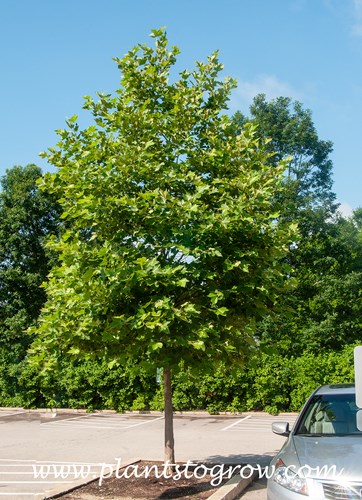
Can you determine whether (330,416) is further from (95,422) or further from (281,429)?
(95,422)

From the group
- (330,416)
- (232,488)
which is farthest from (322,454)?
(232,488)

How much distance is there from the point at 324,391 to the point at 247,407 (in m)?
13.9

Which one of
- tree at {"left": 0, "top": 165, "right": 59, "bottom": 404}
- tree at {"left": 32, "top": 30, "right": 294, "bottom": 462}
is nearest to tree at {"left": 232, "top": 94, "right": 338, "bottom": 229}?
tree at {"left": 0, "top": 165, "right": 59, "bottom": 404}

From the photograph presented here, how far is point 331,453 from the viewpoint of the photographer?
6.02 metres

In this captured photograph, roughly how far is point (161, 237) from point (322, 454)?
3.67 meters

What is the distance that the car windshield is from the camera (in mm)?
6980

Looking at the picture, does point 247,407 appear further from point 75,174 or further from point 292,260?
point 75,174

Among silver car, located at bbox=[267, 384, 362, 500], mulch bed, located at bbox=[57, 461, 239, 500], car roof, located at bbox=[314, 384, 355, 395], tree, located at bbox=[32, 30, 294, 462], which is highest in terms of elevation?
tree, located at bbox=[32, 30, 294, 462]

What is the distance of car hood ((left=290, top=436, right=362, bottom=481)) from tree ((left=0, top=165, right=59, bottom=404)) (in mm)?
23722

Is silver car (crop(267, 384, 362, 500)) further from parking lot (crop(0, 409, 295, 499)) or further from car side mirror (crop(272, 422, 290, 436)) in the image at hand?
parking lot (crop(0, 409, 295, 499))

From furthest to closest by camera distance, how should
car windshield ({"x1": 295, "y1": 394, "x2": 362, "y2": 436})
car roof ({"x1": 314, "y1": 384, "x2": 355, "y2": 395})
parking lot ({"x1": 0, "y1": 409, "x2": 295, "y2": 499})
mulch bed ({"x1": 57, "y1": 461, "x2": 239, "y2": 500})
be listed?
parking lot ({"x1": 0, "y1": 409, "x2": 295, "y2": 499}) < mulch bed ({"x1": 57, "y1": 461, "x2": 239, "y2": 500}) < car roof ({"x1": 314, "y1": 384, "x2": 355, "y2": 395}) < car windshield ({"x1": 295, "y1": 394, "x2": 362, "y2": 436})

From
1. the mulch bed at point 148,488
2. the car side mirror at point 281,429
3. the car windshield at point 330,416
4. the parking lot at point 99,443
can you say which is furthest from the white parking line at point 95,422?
the car windshield at point 330,416

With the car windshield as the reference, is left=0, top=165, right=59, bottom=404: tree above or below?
above

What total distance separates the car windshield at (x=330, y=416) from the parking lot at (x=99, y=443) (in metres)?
3.66
